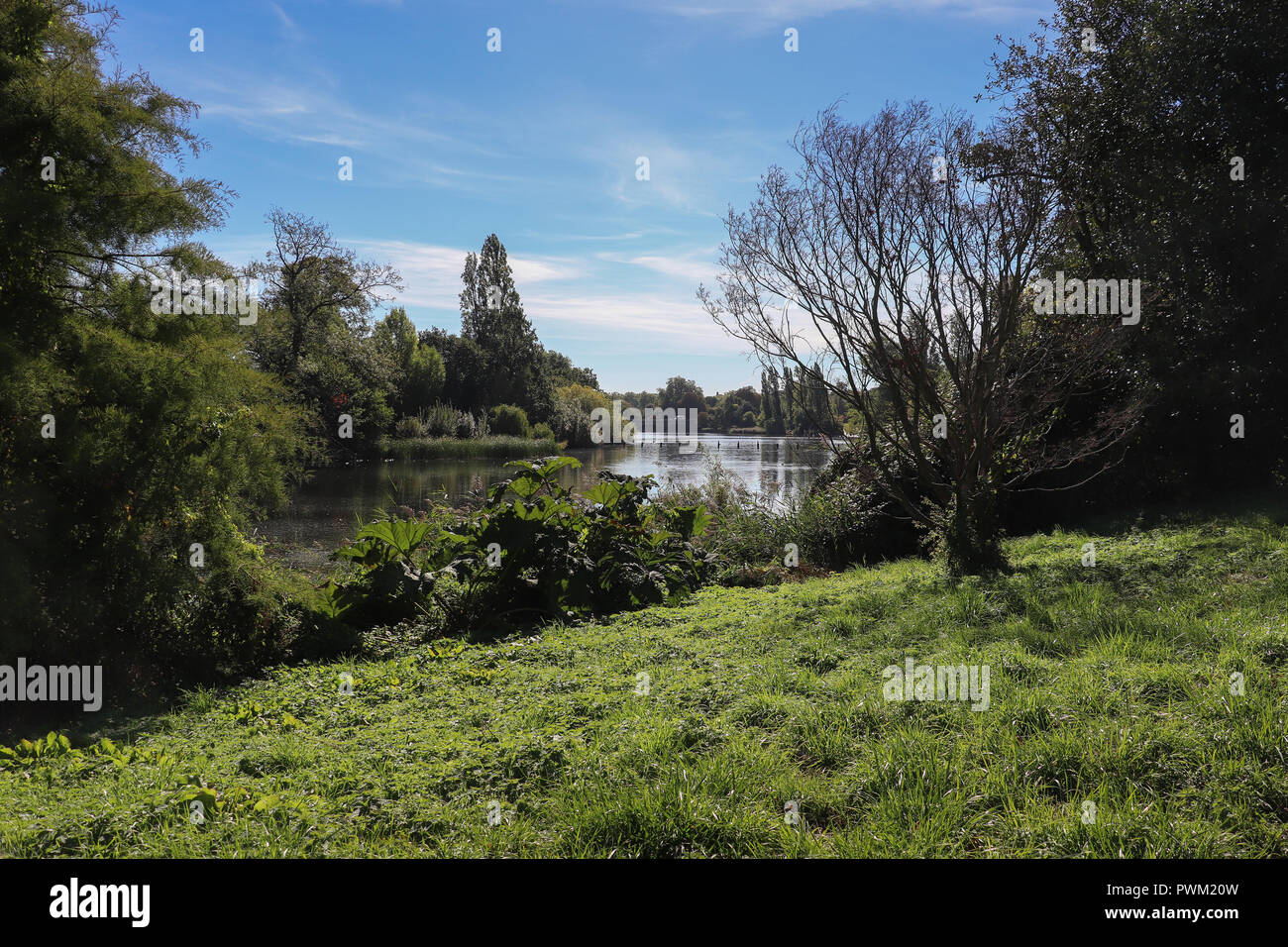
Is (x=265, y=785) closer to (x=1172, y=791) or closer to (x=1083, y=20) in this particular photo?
(x=1172, y=791)

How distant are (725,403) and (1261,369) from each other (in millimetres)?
89101

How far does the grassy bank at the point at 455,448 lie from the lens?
3491 centimetres

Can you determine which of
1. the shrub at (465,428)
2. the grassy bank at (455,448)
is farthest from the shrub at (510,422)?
the shrub at (465,428)

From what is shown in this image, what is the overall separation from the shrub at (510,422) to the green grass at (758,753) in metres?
42.5

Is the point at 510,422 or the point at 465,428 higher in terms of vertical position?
the point at 510,422

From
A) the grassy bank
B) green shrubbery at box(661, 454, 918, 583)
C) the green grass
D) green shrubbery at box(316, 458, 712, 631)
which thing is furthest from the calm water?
the green grass

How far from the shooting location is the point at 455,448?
1451 inches

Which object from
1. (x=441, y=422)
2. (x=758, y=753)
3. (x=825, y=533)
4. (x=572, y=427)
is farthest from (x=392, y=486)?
(x=572, y=427)

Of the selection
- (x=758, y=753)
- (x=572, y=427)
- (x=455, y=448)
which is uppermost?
(x=572, y=427)

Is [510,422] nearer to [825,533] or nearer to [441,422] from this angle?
[441,422]

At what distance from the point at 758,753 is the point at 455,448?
35220 millimetres

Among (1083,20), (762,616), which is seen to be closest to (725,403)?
(1083,20)

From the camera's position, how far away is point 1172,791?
267cm

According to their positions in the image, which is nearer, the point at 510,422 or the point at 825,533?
the point at 825,533
